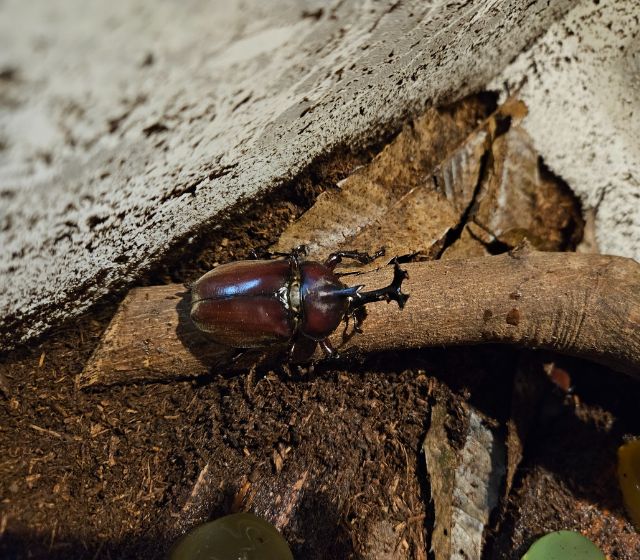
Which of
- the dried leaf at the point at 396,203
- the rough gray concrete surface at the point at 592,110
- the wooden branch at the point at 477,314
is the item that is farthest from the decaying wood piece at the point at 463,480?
the rough gray concrete surface at the point at 592,110

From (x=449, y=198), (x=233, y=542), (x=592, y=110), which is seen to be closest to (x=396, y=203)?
(x=449, y=198)

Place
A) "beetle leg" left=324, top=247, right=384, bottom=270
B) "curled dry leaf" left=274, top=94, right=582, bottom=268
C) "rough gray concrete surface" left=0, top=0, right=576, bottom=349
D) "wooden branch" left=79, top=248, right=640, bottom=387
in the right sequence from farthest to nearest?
"curled dry leaf" left=274, top=94, right=582, bottom=268 < "beetle leg" left=324, top=247, right=384, bottom=270 < "wooden branch" left=79, top=248, right=640, bottom=387 < "rough gray concrete surface" left=0, top=0, right=576, bottom=349

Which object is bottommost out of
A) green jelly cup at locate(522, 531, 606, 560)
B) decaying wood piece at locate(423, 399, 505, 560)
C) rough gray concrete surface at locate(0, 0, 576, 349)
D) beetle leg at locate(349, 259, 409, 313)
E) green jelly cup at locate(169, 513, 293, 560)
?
green jelly cup at locate(522, 531, 606, 560)

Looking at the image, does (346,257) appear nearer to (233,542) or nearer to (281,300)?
(281,300)

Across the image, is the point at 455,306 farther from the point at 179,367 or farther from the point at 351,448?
the point at 179,367

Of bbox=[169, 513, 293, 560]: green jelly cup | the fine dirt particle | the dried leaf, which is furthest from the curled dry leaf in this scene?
bbox=[169, 513, 293, 560]: green jelly cup

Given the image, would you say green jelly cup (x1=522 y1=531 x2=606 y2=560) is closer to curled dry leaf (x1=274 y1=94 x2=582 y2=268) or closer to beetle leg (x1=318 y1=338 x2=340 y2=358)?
beetle leg (x1=318 y1=338 x2=340 y2=358)

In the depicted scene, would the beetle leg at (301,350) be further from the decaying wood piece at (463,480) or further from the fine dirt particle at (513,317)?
the fine dirt particle at (513,317)
